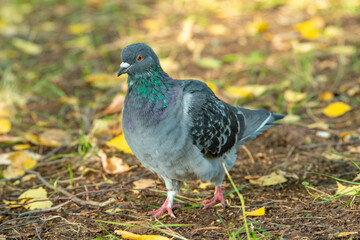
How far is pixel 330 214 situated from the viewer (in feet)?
11.8

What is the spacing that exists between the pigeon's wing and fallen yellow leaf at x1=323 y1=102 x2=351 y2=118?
198cm

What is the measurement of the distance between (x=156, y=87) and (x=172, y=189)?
0.94 m

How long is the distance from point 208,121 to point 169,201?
771mm

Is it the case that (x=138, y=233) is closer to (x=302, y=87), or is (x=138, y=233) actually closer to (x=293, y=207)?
(x=293, y=207)

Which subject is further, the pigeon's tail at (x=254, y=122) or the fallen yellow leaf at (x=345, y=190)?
the pigeon's tail at (x=254, y=122)

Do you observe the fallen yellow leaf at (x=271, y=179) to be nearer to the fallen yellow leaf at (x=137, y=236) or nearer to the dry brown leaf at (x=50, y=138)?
the fallen yellow leaf at (x=137, y=236)

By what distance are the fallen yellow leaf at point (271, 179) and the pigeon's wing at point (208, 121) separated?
456mm

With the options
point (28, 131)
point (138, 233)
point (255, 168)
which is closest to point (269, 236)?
point (138, 233)

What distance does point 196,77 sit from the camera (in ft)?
23.4

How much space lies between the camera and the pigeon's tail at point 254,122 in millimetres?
4586

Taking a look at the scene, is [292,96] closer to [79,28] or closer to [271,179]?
[271,179]

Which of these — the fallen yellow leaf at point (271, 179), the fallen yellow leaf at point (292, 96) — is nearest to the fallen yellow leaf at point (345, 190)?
the fallen yellow leaf at point (271, 179)

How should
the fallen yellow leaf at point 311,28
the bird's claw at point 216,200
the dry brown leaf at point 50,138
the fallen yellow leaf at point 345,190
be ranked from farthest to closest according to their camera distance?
Answer: the fallen yellow leaf at point 311,28 → the dry brown leaf at point 50,138 → the bird's claw at point 216,200 → the fallen yellow leaf at point 345,190

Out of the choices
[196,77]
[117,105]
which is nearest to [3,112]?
[117,105]
